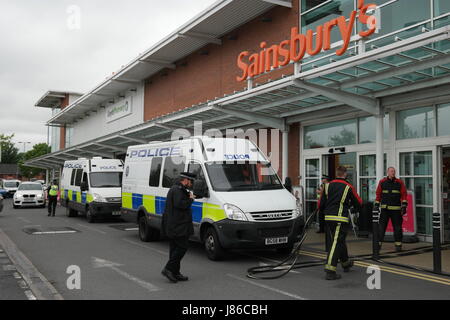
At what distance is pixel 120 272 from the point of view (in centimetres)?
769

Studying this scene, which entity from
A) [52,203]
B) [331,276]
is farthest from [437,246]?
[52,203]

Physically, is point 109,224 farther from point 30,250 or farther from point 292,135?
point 292,135

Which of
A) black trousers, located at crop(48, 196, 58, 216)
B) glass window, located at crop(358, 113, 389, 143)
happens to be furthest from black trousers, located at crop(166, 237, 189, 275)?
black trousers, located at crop(48, 196, 58, 216)

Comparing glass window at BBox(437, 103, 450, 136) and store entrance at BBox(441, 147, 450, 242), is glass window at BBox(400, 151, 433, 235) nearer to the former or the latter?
store entrance at BBox(441, 147, 450, 242)

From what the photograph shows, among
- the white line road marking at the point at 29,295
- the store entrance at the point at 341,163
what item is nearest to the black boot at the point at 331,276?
the white line road marking at the point at 29,295

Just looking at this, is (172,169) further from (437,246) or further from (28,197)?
(28,197)

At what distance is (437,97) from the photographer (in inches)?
426

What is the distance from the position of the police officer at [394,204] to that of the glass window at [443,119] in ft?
6.78

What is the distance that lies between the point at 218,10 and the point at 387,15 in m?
7.88

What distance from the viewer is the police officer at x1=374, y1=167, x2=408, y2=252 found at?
979 cm

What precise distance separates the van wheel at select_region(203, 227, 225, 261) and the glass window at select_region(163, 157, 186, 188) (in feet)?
6.19

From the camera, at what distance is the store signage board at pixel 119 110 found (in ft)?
103

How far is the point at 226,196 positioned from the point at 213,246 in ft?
3.34

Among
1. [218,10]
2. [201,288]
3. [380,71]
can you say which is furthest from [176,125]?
[201,288]
